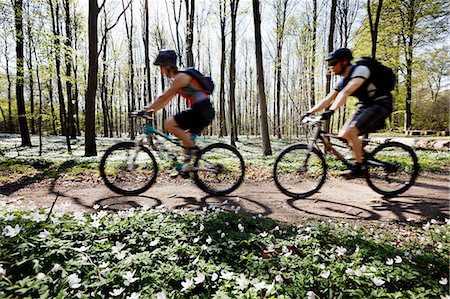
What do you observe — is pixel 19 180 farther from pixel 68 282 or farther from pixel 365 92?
pixel 365 92

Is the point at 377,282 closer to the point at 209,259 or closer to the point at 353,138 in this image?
the point at 209,259

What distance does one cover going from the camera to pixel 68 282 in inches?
69.1

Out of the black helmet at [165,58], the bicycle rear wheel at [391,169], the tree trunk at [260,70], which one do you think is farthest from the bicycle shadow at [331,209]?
the tree trunk at [260,70]

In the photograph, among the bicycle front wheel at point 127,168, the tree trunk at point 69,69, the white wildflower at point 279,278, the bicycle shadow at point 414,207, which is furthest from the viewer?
the tree trunk at point 69,69

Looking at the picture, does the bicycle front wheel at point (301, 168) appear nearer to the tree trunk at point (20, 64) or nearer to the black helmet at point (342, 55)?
the black helmet at point (342, 55)

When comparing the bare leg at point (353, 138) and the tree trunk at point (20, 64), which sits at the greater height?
the tree trunk at point (20, 64)

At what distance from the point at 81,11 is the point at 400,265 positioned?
105ft

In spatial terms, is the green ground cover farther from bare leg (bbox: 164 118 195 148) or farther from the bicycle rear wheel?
bare leg (bbox: 164 118 195 148)

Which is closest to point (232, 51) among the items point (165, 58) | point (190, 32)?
point (190, 32)

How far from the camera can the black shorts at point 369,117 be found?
4528 mm

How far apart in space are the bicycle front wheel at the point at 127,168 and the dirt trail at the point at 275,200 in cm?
20

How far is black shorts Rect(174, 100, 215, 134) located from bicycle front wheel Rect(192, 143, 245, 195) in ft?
1.82

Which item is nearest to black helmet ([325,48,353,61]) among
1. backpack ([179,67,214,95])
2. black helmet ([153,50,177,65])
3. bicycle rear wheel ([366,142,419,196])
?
bicycle rear wheel ([366,142,419,196])

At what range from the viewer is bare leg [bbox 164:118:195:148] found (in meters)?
4.70
